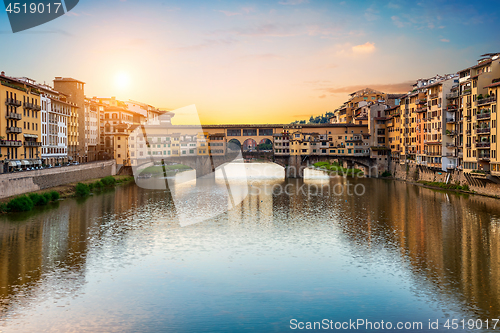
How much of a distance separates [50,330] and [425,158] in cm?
4913

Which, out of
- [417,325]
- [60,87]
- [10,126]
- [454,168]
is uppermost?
[60,87]

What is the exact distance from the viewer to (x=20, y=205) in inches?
1348

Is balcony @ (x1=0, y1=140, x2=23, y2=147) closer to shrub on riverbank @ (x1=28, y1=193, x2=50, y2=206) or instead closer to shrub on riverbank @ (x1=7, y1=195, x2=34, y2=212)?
shrub on riverbank @ (x1=28, y1=193, x2=50, y2=206)

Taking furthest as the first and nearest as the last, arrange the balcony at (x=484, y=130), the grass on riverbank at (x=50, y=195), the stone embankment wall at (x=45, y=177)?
1. the balcony at (x=484, y=130)
2. the stone embankment wall at (x=45, y=177)
3. the grass on riverbank at (x=50, y=195)

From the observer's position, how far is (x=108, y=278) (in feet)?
64.4

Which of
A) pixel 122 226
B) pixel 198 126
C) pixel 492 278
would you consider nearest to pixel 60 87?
pixel 198 126

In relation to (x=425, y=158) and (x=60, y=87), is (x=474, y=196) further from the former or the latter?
(x=60, y=87)

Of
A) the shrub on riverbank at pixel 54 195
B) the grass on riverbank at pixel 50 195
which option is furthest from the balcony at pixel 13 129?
the shrub on riverbank at pixel 54 195

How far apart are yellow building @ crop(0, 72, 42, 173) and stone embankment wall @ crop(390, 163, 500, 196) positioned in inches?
1766

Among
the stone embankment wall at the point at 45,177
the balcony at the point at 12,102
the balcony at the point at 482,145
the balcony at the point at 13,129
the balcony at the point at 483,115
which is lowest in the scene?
the stone embankment wall at the point at 45,177

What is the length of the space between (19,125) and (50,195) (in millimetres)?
11750

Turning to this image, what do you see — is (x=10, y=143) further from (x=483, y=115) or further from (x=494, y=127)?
(x=494, y=127)

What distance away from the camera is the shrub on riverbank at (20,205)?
111 feet

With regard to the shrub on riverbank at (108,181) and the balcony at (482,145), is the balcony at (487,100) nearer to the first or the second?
the balcony at (482,145)
